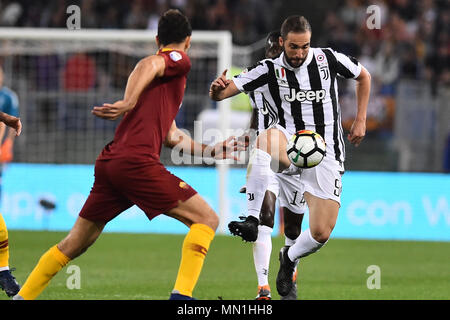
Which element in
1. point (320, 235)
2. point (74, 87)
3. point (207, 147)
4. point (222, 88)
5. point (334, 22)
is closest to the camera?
point (207, 147)

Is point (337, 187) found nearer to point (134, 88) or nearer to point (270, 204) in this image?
point (270, 204)

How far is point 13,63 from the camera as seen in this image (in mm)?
16438

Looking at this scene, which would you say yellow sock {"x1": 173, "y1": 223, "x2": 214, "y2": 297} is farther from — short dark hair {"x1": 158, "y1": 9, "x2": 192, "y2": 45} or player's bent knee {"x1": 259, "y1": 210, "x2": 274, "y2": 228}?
player's bent knee {"x1": 259, "y1": 210, "x2": 274, "y2": 228}

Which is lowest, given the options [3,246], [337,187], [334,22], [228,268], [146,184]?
[228,268]

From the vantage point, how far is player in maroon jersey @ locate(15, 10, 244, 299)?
6004mm

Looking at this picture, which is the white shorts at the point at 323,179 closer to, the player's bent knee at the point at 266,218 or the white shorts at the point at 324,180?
the white shorts at the point at 324,180

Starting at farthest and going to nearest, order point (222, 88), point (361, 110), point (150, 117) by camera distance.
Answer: point (361, 110), point (222, 88), point (150, 117)

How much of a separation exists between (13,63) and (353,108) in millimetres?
6431

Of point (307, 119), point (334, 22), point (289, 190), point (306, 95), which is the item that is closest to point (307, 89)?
point (306, 95)

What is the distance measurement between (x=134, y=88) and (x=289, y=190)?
2372 mm

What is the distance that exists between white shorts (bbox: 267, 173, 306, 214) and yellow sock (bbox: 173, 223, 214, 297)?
5.79 feet

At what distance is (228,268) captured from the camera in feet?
34.6
